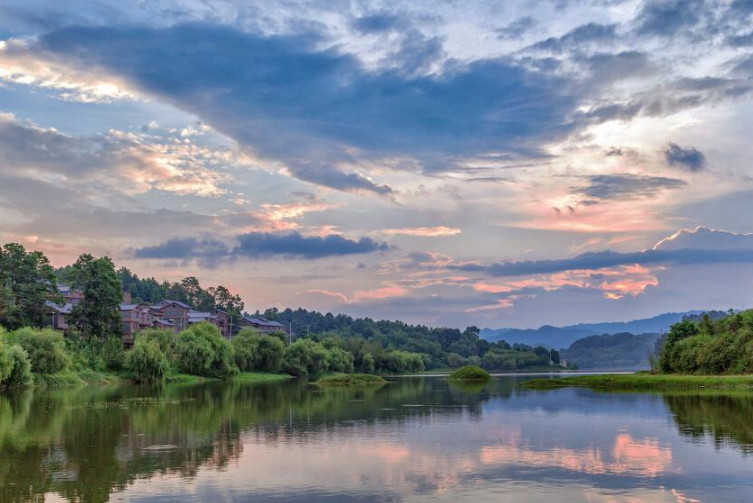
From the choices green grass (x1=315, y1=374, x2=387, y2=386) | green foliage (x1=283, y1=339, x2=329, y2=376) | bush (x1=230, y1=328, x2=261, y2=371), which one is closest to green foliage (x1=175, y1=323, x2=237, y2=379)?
bush (x1=230, y1=328, x2=261, y2=371)

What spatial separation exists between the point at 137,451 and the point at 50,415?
2151cm

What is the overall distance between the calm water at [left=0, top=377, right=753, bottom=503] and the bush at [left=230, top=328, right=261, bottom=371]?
281 ft

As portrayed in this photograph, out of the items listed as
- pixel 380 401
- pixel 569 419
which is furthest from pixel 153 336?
pixel 569 419

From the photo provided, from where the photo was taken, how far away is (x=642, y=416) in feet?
158

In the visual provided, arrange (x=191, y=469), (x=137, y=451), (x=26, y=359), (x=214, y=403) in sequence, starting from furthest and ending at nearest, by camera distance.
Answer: (x=26, y=359), (x=214, y=403), (x=137, y=451), (x=191, y=469)

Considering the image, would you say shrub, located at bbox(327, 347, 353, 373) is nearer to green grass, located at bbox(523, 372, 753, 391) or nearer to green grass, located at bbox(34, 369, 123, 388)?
green grass, located at bbox(34, 369, 123, 388)

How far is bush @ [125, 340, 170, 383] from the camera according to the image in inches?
4094

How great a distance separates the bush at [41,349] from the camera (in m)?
89.9

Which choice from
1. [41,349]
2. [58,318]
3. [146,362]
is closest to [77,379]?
[41,349]

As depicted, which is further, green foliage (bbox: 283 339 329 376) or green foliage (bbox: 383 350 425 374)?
green foliage (bbox: 383 350 425 374)

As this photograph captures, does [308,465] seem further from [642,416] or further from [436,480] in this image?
[642,416]

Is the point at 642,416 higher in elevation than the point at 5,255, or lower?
lower

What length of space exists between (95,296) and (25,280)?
11339 millimetres

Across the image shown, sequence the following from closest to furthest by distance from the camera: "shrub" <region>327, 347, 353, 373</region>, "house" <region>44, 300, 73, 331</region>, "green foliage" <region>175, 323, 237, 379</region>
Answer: "green foliage" <region>175, 323, 237, 379</region> → "house" <region>44, 300, 73, 331</region> → "shrub" <region>327, 347, 353, 373</region>
